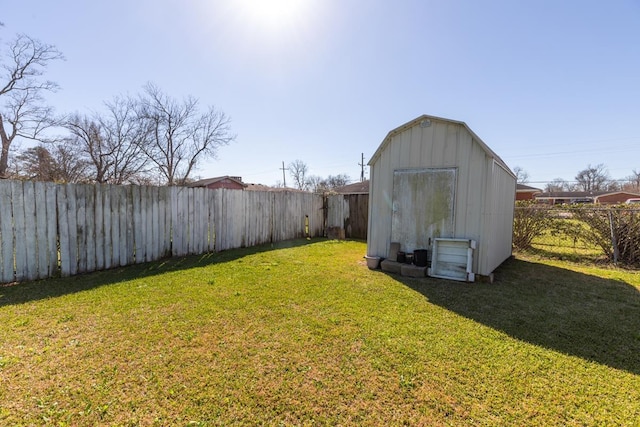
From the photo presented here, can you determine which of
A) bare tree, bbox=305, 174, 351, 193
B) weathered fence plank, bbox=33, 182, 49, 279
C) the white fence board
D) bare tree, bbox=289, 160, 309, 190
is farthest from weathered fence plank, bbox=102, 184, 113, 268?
bare tree, bbox=305, 174, 351, 193

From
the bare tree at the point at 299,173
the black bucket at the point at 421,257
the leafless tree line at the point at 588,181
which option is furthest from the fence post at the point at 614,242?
the leafless tree line at the point at 588,181

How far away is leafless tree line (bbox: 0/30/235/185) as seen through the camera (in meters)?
15.0

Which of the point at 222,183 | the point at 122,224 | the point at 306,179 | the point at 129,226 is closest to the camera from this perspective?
the point at 122,224

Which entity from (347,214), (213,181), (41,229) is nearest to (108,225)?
(41,229)

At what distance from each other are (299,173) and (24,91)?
37.3 metres

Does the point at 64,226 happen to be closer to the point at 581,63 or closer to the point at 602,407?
the point at 602,407

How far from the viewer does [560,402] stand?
1.94 metres

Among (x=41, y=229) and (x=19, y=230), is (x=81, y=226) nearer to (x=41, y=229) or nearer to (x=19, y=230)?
(x=41, y=229)

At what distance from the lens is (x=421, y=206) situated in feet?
18.5

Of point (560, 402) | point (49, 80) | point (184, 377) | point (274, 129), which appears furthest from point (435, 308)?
point (49, 80)

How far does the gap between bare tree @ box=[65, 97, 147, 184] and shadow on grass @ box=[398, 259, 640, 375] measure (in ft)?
69.2

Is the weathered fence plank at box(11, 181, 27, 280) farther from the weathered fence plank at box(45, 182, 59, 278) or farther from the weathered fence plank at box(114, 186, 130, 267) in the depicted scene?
the weathered fence plank at box(114, 186, 130, 267)

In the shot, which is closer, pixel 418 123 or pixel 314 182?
pixel 418 123

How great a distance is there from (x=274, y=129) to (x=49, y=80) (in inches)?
517
